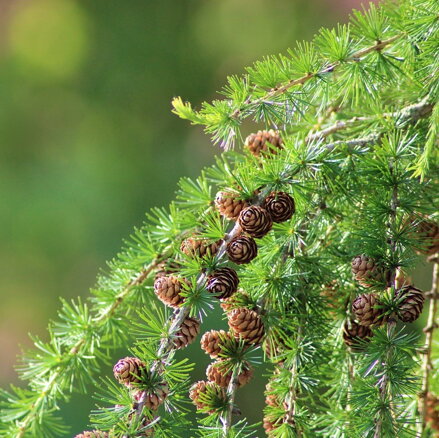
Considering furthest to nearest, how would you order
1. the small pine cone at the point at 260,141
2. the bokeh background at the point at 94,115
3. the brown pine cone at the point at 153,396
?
the bokeh background at the point at 94,115 → the small pine cone at the point at 260,141 → the brown pine cone at the point at 153,396

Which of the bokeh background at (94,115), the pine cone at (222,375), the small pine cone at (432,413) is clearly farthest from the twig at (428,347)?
the bokeh background at (94,115)

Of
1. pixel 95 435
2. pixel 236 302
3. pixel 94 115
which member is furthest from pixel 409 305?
pixel 94 115

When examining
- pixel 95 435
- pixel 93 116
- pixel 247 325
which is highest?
pixel 93 116

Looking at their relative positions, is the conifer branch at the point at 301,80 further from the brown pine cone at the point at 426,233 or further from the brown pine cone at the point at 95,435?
the brown pine cone at the point at 95,435

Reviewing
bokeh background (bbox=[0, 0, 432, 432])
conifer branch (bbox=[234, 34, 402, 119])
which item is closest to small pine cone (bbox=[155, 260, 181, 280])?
conifer branch (bbox=[234, 34, 402, 119])

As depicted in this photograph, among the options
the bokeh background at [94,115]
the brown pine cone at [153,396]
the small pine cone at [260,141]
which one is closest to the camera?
the brown pine cone at [153,396]

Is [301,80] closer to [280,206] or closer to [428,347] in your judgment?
[280,206]

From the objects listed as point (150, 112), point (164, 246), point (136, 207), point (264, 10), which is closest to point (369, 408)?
point (164, 246)
